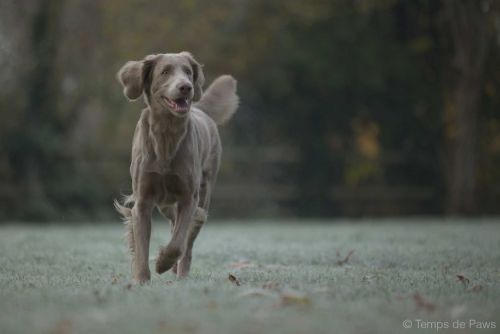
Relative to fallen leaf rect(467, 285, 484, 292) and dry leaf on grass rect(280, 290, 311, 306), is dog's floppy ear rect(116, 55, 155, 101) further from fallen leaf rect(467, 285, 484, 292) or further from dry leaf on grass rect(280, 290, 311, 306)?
fallen leaf rect(467, 285, 484, 292)

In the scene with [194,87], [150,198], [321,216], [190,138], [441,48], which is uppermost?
[441,48]

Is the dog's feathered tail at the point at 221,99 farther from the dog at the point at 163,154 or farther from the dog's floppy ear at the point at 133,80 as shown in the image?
the dog's floppy ear at the point at 133,80

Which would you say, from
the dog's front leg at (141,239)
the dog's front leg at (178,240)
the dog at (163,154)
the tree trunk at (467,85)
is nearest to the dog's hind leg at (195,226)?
the dog at (163,154)

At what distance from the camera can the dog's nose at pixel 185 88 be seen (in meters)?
5.14

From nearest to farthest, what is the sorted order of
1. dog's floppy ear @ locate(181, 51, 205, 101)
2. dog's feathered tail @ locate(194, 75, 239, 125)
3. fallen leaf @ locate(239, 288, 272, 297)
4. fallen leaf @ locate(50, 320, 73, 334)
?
fallen leaf @ locate(50, 320, 73, 334) < fallen leaf @ locate(239, 288, 272, 297) < dog's floppy ear @ locate(181, 51, 205, 101) < dog's feathered tail @ locate(194, 75, 239, 125)

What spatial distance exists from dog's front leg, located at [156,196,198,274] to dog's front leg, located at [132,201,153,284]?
10 centimetres

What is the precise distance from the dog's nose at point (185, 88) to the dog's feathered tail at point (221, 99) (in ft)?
6.31

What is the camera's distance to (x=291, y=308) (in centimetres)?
372

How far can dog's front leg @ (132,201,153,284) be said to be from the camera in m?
5.14

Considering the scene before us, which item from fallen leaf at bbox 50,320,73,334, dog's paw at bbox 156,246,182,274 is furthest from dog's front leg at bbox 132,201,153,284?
fallen leaf at bbox 50,320,73,334

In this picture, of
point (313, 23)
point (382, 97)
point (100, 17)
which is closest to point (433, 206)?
point (382, 97)

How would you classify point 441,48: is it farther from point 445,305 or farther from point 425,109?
point 445,305

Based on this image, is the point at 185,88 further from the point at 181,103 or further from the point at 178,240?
the point at 178,240

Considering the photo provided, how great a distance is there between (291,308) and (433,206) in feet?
49.8
